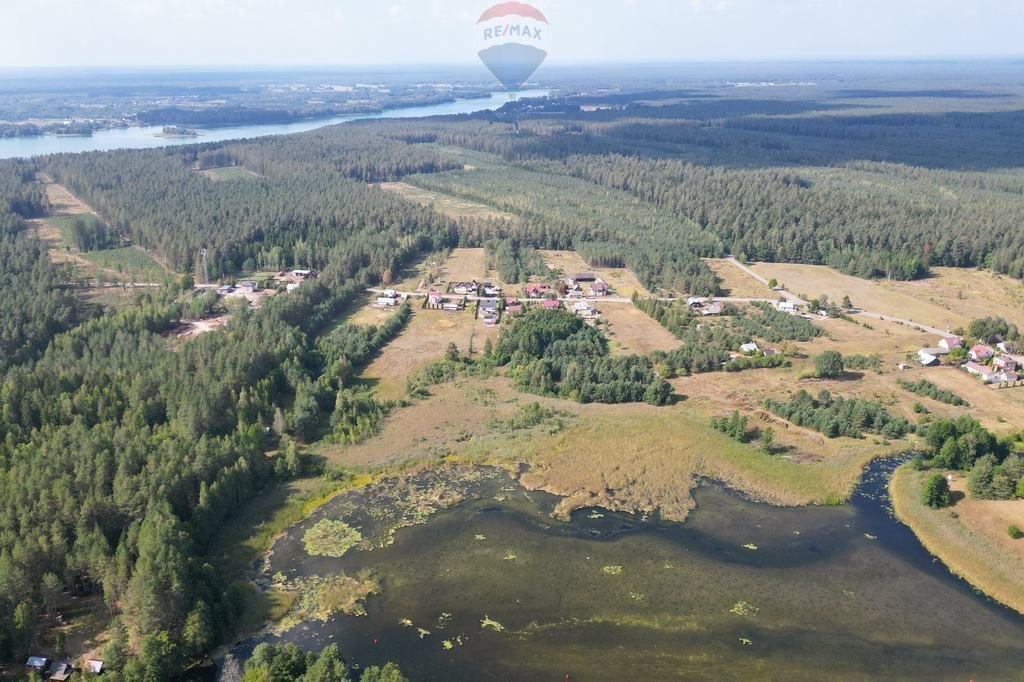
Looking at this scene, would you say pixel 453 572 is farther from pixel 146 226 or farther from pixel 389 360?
pixel 146 226

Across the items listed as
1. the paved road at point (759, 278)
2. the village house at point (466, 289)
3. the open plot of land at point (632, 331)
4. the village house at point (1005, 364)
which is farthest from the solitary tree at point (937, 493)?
the village house at point (466, 289)

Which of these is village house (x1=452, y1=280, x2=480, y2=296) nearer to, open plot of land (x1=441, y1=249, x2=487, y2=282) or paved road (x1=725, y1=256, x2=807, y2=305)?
open plot of land (x1=441, y1=249, x2=487, y2=282)

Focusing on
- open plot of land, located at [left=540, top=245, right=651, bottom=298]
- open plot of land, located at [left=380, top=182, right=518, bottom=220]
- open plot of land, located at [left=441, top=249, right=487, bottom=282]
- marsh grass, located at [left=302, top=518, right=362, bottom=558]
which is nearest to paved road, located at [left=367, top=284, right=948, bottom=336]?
open plot of land, located at [left=540, top=245, right=651, bottom=298]

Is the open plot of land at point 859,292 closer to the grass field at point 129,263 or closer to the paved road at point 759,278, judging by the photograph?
the paved road at point 759,278

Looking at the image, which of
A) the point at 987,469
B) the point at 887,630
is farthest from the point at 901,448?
the point at 887,630

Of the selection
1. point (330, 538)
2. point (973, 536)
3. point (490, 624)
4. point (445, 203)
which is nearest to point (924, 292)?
point (973, 536)

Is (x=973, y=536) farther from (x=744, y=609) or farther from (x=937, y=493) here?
(x=744, y=609)

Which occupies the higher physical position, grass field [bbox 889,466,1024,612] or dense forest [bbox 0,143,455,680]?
dense forest [bbox 0,143,455,680]

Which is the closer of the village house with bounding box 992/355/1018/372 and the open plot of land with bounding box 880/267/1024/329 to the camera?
the village house with bounding box 992/355/1018/372
